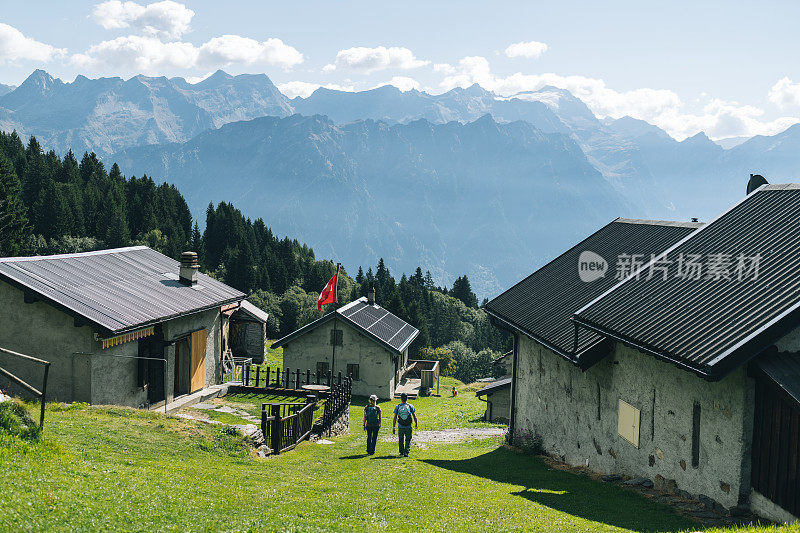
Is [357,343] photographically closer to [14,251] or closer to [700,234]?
[700,234]

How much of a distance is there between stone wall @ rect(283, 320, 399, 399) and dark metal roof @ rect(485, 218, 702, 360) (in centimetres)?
2113

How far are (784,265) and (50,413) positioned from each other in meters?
19.1

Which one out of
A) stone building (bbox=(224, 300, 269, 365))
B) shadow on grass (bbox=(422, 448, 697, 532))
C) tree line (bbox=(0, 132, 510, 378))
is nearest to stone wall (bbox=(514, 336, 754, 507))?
shadow on grass (bbox=(422, 448, 697, 532))

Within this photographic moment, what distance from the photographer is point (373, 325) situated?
4794 cm

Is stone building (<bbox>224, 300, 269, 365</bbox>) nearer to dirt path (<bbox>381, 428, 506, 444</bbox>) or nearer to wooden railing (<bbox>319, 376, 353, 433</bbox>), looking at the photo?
wooden railing (<bbox>319, 376, 353, 433</bbox>)

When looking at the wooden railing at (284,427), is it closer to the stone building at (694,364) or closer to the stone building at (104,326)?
the stone building at (104,326)

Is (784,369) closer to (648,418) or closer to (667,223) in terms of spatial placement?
(648,418)

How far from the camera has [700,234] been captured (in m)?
16.3

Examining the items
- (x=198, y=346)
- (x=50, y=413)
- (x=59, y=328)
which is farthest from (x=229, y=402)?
(x=50, y=413)

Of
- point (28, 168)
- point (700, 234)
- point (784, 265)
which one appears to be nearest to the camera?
point (784, 265)

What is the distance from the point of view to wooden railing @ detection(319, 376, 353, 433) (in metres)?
23.8

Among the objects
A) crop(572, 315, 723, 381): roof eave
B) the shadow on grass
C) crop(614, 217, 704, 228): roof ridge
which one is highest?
crop(614, 217, 704, 228): roof ridge

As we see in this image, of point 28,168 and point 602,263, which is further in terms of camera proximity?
point 28,168

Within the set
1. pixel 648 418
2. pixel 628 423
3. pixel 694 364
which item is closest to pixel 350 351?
pixel 628 423
